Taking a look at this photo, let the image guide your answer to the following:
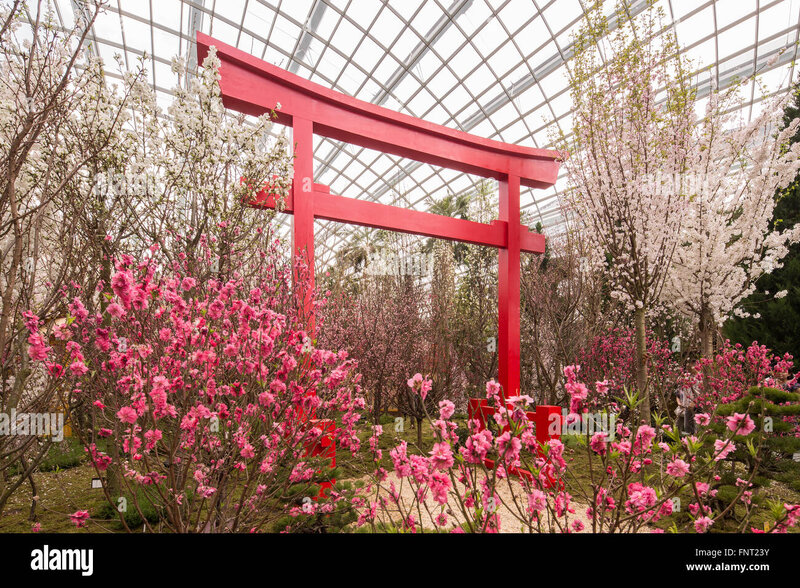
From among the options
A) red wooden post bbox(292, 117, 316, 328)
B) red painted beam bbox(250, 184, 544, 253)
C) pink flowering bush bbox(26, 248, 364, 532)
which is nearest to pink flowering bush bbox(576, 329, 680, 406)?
red painted beam bbox(250, 184, 544, 253)

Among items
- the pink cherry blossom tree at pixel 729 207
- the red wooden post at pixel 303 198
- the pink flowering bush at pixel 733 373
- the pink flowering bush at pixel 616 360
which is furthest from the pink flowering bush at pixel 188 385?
the pink flowering bush at pixel 616 360

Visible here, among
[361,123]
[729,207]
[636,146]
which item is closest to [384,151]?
[361,123]

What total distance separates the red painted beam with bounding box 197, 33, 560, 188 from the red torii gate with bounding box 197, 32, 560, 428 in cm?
1

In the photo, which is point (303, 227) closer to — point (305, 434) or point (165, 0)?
point (305, 434)

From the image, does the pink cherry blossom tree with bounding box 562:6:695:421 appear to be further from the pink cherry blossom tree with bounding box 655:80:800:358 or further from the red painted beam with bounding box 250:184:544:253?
the red painted beam with bounding box 250:184:544:253

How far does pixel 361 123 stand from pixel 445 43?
10.8 metres

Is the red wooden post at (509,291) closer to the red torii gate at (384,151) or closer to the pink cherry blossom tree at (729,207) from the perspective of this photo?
the red torii gate at (384,151)

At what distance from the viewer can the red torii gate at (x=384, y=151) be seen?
158 inches

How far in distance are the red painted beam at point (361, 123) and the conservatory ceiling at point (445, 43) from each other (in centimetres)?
553

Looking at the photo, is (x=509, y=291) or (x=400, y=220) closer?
(x=400, y=220)

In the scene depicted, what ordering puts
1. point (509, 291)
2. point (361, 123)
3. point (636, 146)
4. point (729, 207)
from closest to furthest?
1. point (361, 123)
2. point (636, 146)
3. point (509, 291)
4. point (729, 207)

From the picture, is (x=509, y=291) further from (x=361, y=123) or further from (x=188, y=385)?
(x=188, y=385)

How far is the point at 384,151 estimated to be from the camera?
5148 mm

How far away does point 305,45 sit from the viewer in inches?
563
